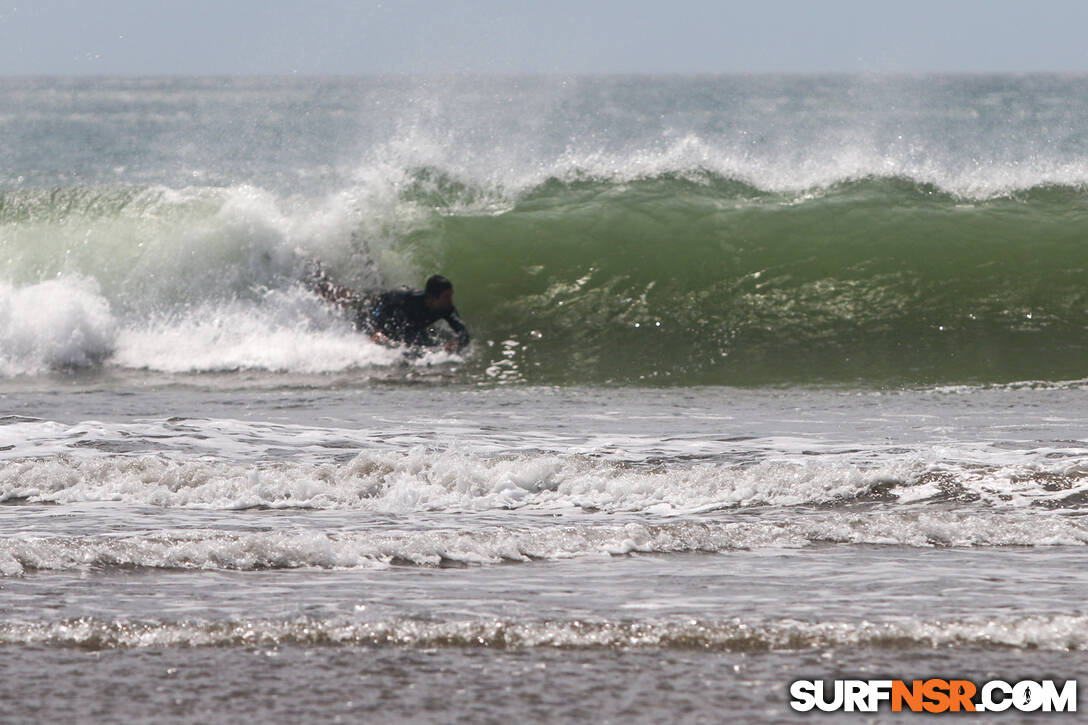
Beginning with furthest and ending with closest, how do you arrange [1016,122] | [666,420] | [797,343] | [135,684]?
[1016,122], [797,343], [666,420], [135,684]

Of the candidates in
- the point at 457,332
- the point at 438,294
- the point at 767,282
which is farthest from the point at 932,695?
the point at 767,282

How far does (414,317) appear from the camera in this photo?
35.9 feet

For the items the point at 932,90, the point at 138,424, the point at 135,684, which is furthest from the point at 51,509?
the point at 932,90

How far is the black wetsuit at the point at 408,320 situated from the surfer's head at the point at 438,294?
4 cm

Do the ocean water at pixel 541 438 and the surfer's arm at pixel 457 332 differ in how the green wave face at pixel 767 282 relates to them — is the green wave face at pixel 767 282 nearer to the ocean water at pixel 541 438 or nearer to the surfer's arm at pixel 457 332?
the ocean water at pixel 541 438

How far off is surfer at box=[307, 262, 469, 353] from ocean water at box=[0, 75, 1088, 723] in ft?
0.56

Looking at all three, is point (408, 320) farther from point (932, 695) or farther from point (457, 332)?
point (932, 695)

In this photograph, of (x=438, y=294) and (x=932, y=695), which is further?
(x=438, y=294)

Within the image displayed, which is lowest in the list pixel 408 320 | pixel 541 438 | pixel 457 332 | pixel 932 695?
pixel 932 695

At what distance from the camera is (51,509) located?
566 centimetres

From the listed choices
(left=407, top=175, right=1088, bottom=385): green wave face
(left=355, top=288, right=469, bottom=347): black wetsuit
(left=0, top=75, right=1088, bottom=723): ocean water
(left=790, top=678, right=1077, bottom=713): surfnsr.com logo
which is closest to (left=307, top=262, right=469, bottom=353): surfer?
(left=355, top=288, right=469, bottom=347): black wetsuit

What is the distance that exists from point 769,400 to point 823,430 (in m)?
1.72

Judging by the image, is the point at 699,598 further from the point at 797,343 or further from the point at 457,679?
the point at 797,343

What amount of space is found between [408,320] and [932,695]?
317 inches
